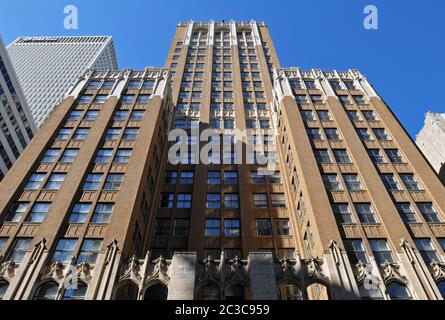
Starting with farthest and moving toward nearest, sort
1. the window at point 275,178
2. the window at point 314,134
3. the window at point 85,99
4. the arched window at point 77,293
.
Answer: the window at point 85,99, the window at point 275,178, the window at point 314,134, the arched window at point 77,293

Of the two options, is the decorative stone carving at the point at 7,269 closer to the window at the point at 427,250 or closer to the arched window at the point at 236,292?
the arched window at the point at 236,292

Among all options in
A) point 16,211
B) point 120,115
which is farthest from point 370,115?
point 16,211

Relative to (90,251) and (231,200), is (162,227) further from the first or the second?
(90,251)

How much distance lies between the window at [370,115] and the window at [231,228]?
67.8 feet

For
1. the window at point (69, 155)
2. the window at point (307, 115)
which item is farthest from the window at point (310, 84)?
the window at point (69, 155)

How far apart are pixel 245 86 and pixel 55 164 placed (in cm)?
3956

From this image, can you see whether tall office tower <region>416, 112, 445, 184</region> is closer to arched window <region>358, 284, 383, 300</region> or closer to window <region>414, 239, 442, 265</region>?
window <region>414, 239, 442, 265</region>

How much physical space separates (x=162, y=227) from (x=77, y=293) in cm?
1510

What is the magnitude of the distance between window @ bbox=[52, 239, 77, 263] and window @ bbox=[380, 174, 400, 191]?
2917 centimetres

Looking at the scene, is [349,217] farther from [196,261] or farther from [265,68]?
[265,68]

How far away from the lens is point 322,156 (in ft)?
129

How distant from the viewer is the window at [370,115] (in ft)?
147
